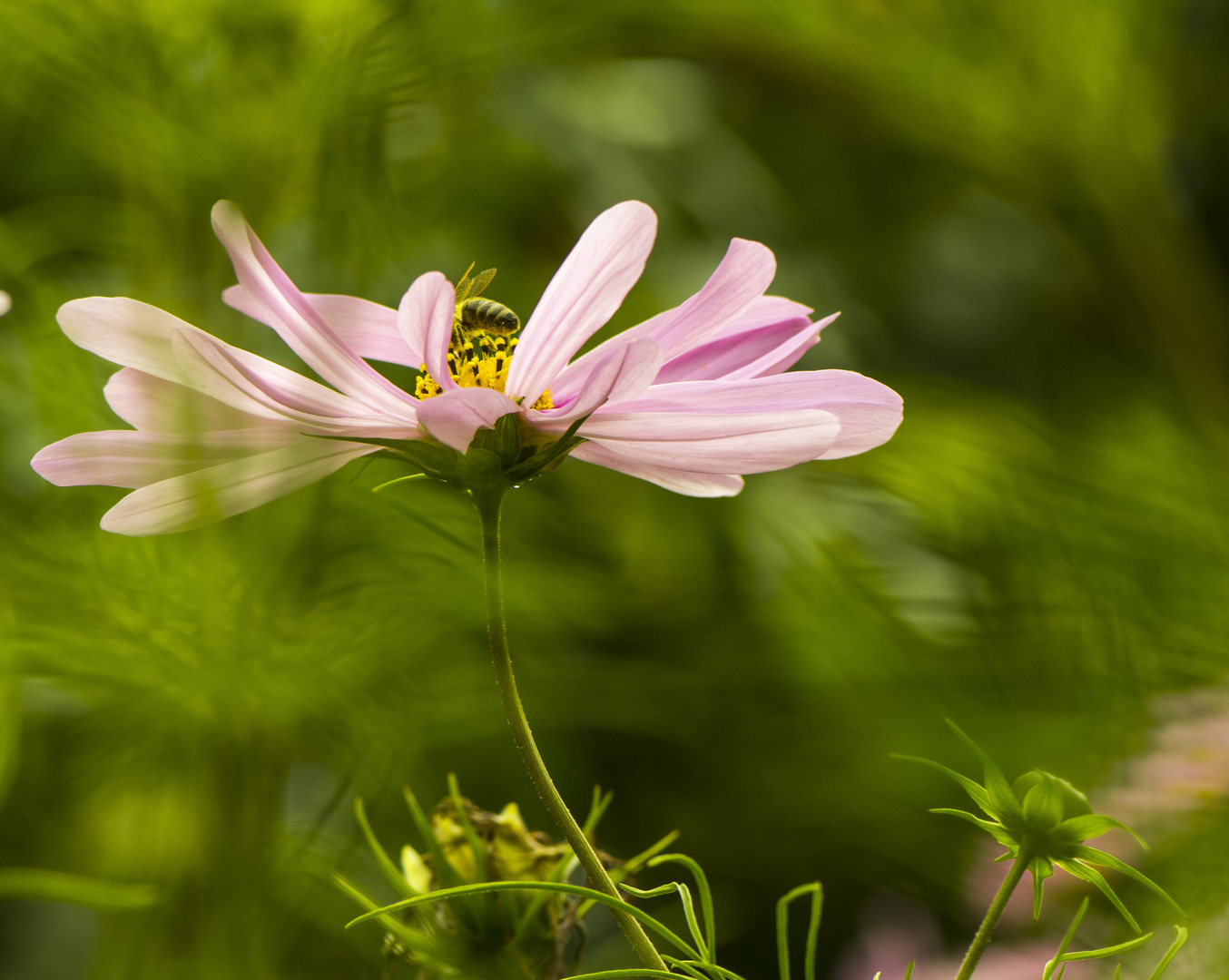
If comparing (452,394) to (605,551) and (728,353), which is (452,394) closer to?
(728,353)

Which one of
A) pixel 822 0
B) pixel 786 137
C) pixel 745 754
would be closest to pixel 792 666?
pixel 745 754

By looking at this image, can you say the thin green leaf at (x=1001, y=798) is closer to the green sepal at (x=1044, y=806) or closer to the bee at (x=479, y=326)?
the green sepal at (x=1044, y=806)

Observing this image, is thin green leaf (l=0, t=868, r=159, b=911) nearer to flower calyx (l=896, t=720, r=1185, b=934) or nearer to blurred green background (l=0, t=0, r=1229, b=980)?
blurred green background (l=0, t=0, r=1229, b=980)

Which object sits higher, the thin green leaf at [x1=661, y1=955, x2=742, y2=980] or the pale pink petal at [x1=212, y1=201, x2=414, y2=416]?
the pale pink petal at [x1=212, y1=201, x2=414, y2=416]

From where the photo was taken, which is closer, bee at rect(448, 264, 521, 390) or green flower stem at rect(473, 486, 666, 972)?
green flower stem at rect(473, 486, 666, 972)

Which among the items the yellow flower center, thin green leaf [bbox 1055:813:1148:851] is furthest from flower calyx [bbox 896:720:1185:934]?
the yellow flower center
